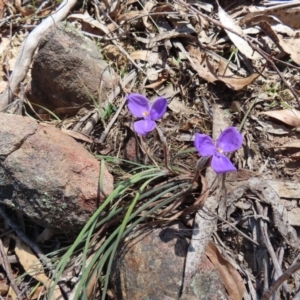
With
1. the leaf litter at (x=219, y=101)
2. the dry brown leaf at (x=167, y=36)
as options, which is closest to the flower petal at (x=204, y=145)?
the leaf litter at (x=219, y=101)

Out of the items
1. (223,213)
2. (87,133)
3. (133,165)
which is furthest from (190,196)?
(87,133)

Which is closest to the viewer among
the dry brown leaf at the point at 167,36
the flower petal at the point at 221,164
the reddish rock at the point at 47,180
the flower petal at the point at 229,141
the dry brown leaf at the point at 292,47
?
the flower petal at the point at 221,164

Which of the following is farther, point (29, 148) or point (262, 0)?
point (262, 0)

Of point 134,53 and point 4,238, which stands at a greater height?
point 134,53

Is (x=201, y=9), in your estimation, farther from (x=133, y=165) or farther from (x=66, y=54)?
(x=133, y=165)

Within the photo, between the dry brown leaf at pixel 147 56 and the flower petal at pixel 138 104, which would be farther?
the dry brown leaf at pixel 147 56

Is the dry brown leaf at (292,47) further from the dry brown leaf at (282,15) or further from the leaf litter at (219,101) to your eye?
the dry brown leaf at (282,15)
